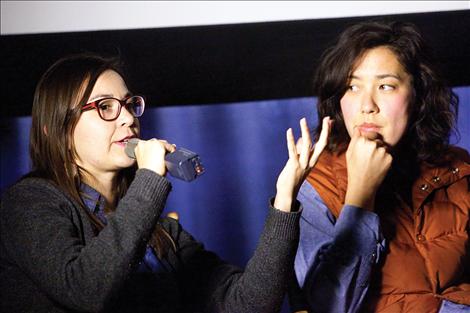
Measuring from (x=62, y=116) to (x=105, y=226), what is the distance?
27cm

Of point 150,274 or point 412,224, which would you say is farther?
point 412,224

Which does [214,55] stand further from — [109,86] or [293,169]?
[293,169]

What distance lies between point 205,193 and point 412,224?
71 centimetres

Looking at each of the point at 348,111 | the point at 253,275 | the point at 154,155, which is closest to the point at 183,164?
the point at 154,155

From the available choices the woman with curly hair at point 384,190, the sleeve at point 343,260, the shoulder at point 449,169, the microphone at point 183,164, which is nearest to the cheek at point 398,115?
the woman with curly hair at point 384,190

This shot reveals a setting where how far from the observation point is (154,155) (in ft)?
3.30

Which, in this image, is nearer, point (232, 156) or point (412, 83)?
point (412, 83)

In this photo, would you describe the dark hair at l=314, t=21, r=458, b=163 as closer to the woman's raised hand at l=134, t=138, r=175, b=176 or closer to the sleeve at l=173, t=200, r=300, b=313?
the sleeve at l=173, t=200, r=300, b=313

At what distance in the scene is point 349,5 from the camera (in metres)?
1.69

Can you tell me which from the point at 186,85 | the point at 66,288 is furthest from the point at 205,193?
the point at 66,288

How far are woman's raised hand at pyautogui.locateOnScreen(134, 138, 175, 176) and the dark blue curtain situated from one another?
78 centimetres

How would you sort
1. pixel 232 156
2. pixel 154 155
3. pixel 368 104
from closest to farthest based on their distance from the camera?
pixel 154 155 < pixel 368 104 < pixel 232 156

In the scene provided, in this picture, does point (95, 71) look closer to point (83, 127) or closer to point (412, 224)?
point (83, 127)

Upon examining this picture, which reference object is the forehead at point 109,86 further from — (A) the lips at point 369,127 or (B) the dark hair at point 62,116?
(A) the lips at point 369,127
